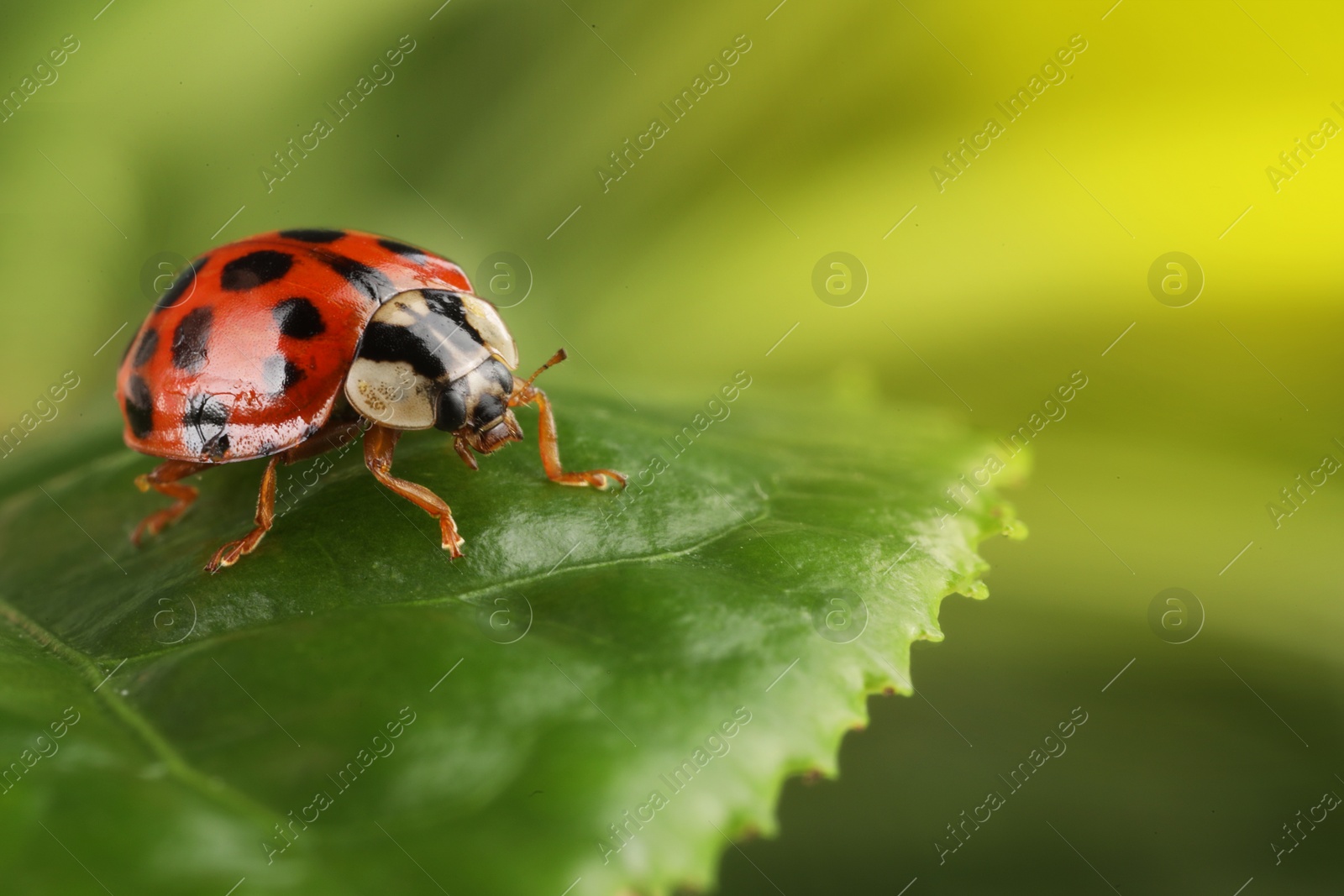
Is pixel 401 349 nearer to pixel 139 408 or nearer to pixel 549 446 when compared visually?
pixel 549 446

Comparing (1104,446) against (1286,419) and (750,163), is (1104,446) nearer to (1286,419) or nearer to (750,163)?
(1286,419)

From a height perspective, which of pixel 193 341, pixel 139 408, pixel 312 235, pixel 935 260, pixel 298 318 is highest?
pixel 935 260

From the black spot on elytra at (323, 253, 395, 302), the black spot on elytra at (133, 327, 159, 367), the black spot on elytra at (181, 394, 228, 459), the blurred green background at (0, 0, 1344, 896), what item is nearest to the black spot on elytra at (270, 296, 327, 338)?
the black spot on elytra at (323, 253, 395, 302)

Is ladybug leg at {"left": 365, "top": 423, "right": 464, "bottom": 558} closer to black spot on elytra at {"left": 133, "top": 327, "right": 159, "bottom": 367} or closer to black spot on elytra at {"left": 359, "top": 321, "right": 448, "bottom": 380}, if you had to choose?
black spot on elytra at {"left": 359, "top": 321, "right": 448, "bottom": 380}

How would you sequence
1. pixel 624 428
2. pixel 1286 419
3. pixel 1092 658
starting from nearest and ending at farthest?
pixel 624 428 → pixel 1092 658 → pixel 1286 419

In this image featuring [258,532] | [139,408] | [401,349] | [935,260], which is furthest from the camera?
[935,260]

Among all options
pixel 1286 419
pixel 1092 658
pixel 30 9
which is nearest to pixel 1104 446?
pixel 1286 419

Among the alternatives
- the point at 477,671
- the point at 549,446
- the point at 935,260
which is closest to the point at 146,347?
the point at 549,446

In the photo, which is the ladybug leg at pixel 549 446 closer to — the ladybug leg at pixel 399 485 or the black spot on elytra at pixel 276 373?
the ladybug leg at pixel 399 485
